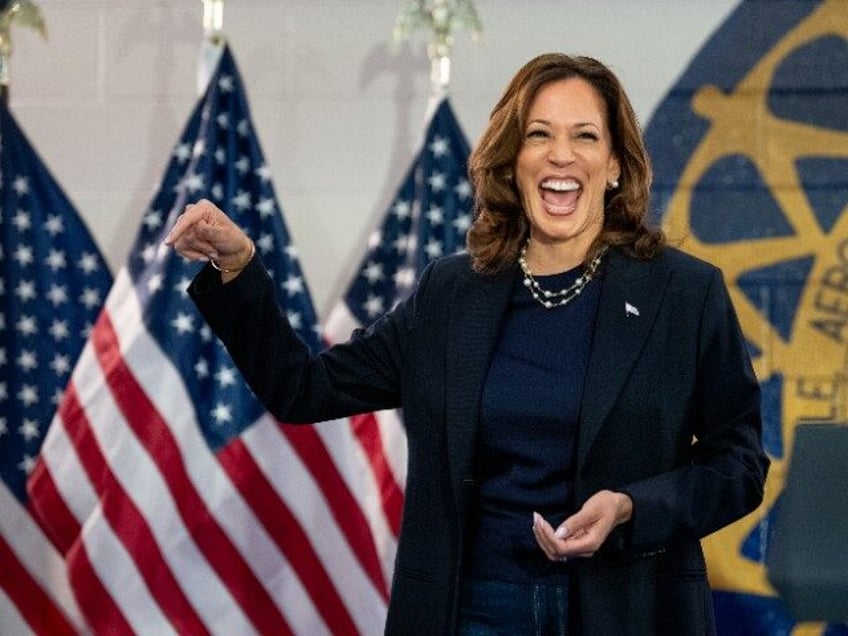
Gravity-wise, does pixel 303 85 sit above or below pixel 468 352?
above

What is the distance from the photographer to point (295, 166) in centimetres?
378

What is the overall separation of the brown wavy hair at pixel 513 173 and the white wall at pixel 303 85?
1680mm

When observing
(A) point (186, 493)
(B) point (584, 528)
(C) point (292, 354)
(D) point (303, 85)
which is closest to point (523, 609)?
(B) point (584, 528)

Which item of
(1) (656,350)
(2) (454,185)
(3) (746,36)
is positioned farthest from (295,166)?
(1) (656,350)

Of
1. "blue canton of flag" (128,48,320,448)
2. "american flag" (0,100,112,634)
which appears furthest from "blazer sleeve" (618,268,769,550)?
"american flag" (0,100,112,634)

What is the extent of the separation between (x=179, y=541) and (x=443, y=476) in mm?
1665

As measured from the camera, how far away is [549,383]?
183cm

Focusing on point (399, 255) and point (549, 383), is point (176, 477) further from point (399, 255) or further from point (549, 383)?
point (549, 383)

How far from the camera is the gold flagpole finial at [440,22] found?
3498 mm

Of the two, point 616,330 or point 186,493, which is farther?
point 186,493

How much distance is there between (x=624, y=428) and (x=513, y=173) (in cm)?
38

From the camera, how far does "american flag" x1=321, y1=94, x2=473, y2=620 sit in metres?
3.44

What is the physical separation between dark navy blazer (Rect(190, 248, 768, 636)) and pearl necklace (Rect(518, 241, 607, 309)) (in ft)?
0.05

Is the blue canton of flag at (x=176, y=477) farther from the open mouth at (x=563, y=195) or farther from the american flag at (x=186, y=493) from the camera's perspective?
the open mouth at (x=563, y=195)
